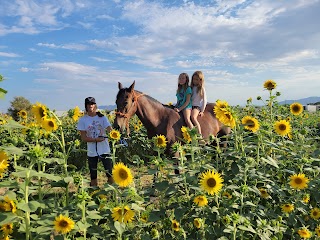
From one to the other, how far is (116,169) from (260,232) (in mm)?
1294

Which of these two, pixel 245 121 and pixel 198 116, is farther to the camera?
pixel 198 116

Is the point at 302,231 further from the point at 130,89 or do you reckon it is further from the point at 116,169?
the point at 130,89

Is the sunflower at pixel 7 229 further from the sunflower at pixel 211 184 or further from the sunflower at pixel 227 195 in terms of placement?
the sunflower at pixel 227 195

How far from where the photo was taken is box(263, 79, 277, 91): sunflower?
493 centimetres

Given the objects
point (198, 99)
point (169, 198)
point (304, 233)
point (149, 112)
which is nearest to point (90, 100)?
point (149, 112)

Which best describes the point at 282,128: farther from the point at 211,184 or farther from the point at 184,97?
the point at 184,97

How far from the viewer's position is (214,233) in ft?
8.96

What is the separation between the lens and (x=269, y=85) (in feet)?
16.3

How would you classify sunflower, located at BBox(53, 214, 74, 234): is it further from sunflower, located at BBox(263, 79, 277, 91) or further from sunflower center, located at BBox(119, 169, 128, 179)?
sunflower, located at BBox(263, 79, 277, 91)

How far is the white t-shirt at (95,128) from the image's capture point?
223 inches

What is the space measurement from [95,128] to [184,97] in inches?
80.4

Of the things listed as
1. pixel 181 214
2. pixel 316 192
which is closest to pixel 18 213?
pixel 181 214

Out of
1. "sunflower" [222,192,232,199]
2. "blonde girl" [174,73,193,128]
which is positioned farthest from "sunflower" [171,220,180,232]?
"blonde girl" [174,73,193,128]

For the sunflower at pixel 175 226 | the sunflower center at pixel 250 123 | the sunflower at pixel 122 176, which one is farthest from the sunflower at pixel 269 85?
the sunflower at pixel 122 176
